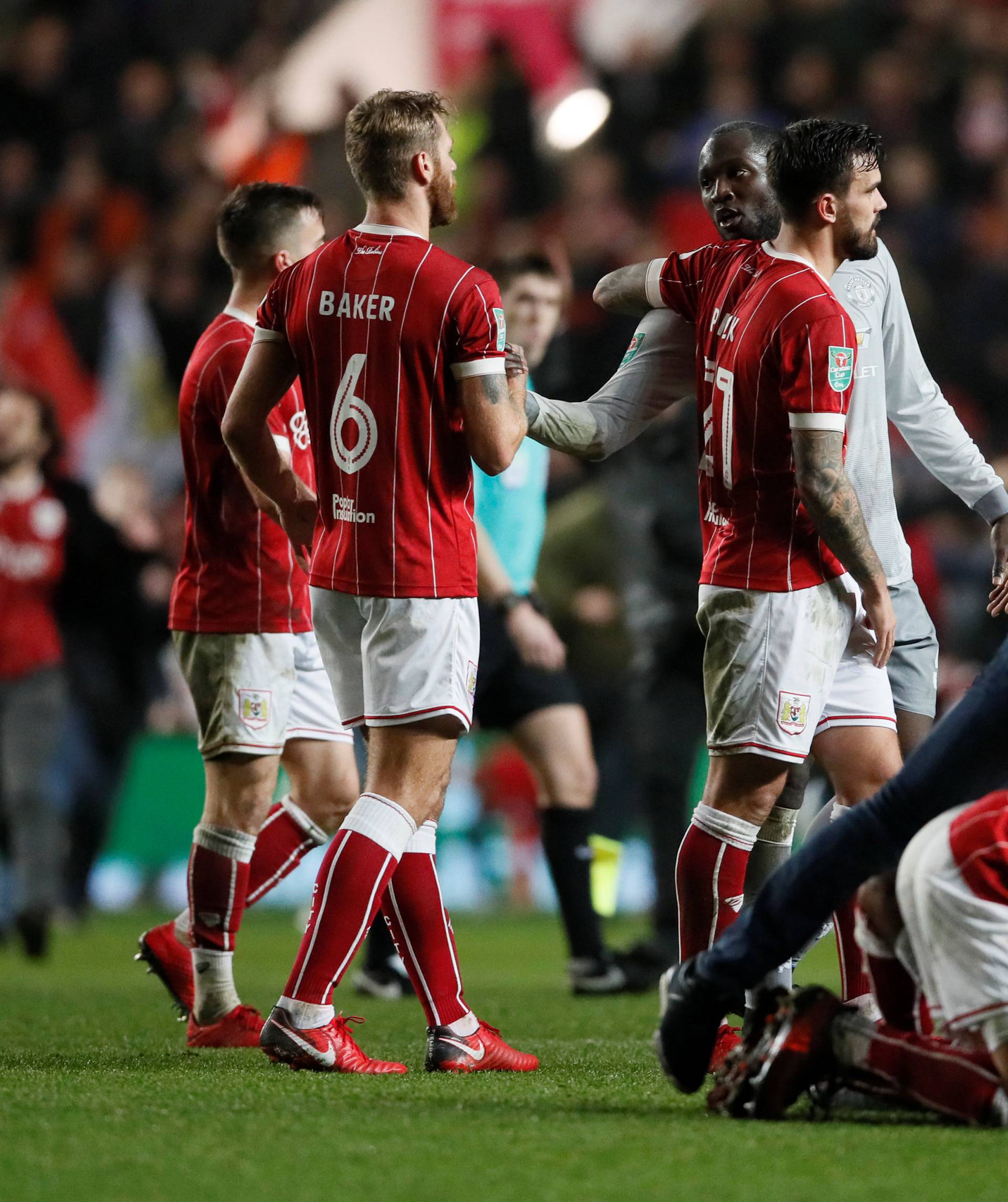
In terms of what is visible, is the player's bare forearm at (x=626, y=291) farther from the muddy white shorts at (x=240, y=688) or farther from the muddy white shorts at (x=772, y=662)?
the muddy white shorts at (x=240, y=688)

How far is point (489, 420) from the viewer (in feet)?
12.2

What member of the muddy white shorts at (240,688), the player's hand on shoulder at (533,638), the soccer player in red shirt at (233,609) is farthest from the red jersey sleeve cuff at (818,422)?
the player's hand on shoulder at (533,638)

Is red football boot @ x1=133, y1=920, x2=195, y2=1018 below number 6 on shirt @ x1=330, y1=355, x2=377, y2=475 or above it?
below

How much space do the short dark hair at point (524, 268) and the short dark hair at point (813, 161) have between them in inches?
85.1

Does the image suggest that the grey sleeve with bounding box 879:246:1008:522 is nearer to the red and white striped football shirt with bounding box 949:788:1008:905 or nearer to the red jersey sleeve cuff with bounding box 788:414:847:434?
the red jersey sleeve cuff with bounding box 788:414:847:434

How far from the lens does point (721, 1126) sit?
3139 millimetres

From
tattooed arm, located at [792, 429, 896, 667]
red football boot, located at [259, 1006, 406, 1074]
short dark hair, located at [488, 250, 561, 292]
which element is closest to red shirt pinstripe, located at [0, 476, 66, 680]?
short dark hair, located at [488, 250, 561, 292]

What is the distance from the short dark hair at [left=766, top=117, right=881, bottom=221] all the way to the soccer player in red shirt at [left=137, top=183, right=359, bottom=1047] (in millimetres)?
1363

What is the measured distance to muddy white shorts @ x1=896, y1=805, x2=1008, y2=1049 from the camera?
3.01 metres

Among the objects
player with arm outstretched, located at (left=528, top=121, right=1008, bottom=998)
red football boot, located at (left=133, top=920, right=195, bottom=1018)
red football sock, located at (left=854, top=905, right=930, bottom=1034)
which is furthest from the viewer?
red football boot, located at (left=133, top=920, right=195, bottom=1018)

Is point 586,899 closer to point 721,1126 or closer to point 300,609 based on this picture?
point 300,609

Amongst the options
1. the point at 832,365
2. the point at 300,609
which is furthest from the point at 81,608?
the point at 832,365

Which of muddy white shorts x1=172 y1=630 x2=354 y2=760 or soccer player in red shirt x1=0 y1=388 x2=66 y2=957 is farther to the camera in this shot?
soccer player in red shirt x1=0 y1=388 x2=66 y2=957

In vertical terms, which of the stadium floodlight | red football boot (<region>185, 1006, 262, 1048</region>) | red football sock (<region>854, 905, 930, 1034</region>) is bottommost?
red football boot (<region>185, 1006, 262, 1048</region>)
